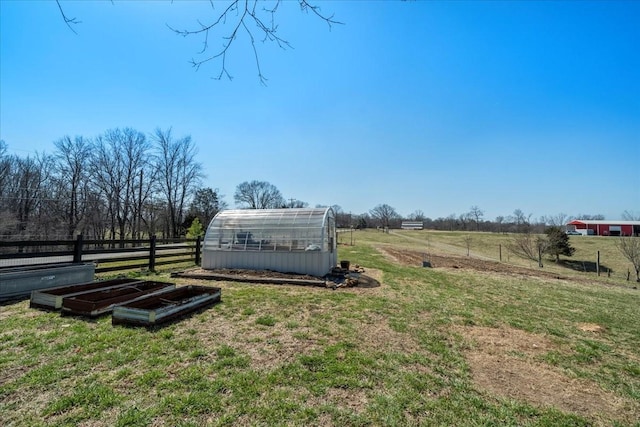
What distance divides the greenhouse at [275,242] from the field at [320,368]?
395cm

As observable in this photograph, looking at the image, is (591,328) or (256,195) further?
(256,195)

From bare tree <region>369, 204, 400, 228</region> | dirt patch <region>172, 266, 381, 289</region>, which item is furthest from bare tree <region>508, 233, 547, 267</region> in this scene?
bare tree <region>369, 204, 400, 228</region>

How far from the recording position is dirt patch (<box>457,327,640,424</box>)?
123 inches

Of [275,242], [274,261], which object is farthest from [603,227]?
[274,261]

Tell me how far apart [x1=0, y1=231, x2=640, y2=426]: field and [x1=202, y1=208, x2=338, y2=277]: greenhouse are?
3948 mm

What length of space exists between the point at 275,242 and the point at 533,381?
8959 mm

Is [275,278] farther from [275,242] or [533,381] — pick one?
[533,381]

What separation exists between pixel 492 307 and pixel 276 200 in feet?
191

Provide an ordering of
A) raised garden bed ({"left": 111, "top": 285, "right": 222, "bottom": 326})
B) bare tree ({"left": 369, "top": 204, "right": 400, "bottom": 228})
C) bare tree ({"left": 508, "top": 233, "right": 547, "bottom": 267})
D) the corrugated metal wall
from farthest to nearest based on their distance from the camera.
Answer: bare tree ({"left": 369, "top": 204, "right": 400, "bottom": 228})
bare tree ({"left": 508, "top": 233, "right": 547, "bottom": 267})
the corrugated metal wall
raised garden bed ({"left": 111, "top": 285, "right": 222, "bottom": 326})

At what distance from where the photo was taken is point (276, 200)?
63250mm

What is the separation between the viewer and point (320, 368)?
366 centimetres

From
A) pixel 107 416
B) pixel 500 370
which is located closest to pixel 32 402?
pixel 107 416

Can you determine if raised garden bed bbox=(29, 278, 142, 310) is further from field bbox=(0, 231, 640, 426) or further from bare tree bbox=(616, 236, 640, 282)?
bare tree bbox=(616, 236, 640, 282)

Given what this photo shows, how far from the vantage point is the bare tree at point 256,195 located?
59594mm
